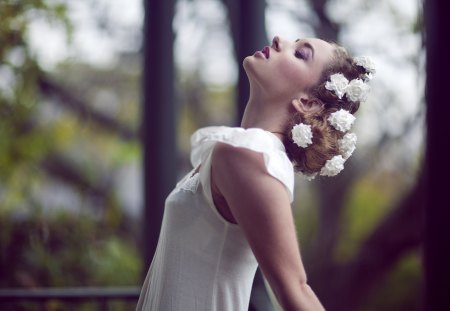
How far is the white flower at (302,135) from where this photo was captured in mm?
1338

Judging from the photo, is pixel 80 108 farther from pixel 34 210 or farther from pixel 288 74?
pixel 288 74

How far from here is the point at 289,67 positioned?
1.38 metres

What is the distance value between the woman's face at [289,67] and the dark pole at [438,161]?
278 mm

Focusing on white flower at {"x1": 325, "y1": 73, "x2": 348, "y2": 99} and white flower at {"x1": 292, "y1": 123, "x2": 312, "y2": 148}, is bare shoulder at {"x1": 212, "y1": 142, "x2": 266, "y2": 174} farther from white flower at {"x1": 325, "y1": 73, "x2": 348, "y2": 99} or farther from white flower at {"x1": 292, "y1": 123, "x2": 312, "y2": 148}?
white flower at {"x1": 325, "y1": 73, "x2": 348, "y2": 99}

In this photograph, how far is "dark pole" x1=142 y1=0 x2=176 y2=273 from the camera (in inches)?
130

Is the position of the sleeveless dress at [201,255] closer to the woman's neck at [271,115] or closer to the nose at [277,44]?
the woman's neck at [271,115]

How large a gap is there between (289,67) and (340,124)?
0.55 feet

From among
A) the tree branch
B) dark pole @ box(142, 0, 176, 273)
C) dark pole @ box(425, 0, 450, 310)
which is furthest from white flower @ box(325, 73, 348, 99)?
the tree branch

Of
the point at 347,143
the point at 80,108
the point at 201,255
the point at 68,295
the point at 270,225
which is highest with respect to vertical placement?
the point at 347,143

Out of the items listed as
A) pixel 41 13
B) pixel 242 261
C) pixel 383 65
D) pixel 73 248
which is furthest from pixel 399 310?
pixel 242 261

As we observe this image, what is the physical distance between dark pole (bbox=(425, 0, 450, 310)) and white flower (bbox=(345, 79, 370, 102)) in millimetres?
227

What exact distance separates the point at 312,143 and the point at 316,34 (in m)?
4.05

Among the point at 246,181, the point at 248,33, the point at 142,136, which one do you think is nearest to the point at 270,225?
the point at 246,181

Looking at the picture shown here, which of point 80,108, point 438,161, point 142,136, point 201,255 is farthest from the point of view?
point 80,108
